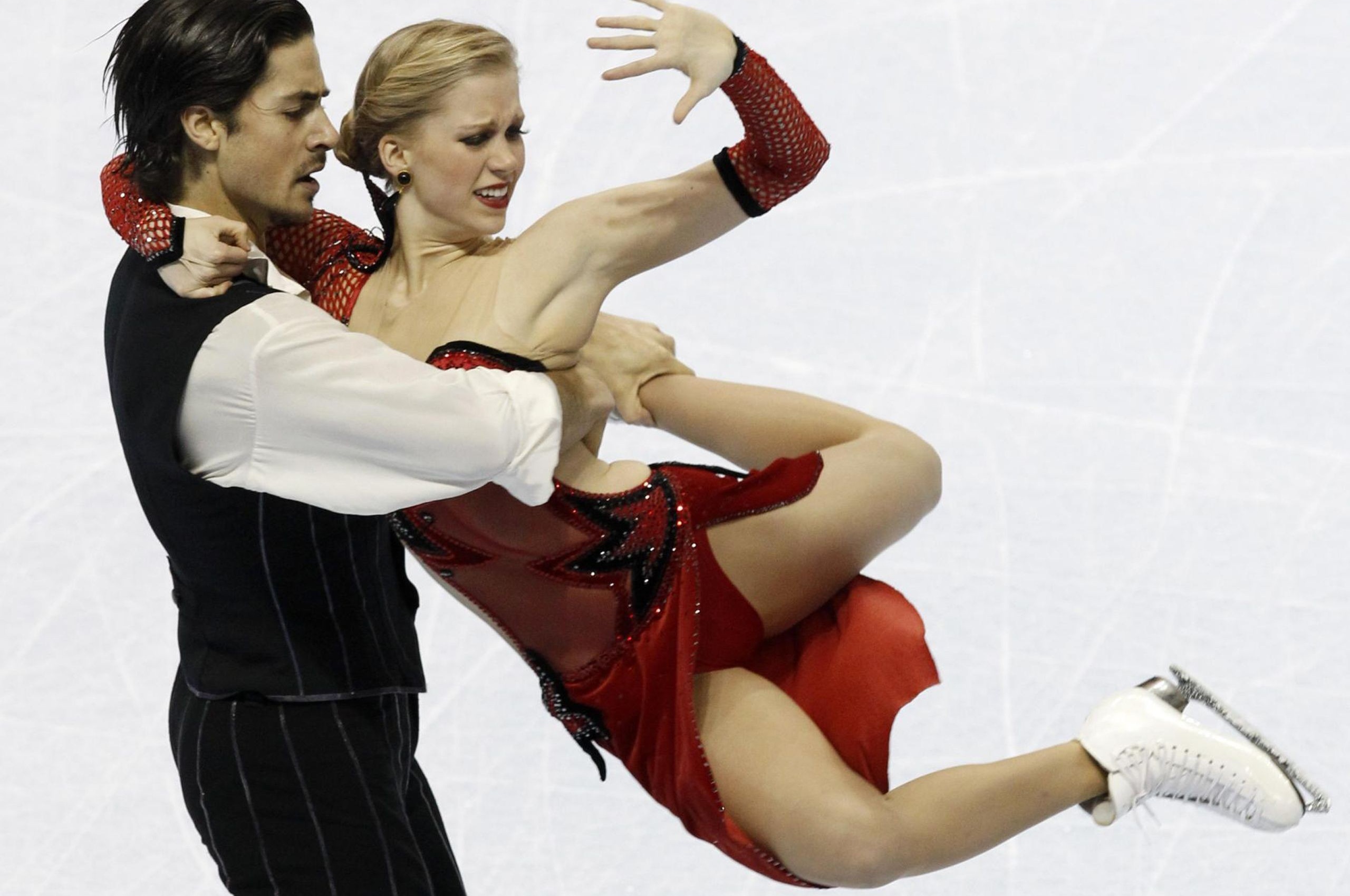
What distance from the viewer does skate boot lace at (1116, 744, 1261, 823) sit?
12.0 feet

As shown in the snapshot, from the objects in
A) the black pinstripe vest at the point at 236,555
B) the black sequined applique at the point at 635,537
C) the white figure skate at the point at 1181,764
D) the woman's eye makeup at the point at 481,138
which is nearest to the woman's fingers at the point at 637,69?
the woman's eye makeup at the point at 481,138

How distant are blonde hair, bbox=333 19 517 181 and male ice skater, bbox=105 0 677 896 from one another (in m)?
0.12

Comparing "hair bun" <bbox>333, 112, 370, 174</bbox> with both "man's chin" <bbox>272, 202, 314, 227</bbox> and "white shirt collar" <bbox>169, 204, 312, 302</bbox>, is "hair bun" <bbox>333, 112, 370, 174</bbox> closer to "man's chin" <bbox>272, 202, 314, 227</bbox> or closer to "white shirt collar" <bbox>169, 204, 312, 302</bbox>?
"man's chin" <bbox>272, 202, 314, 227</bbox>

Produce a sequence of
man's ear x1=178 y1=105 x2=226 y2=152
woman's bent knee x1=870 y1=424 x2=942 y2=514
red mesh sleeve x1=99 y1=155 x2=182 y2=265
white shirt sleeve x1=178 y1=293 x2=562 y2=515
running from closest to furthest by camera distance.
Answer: white shirt sleeve x1=178 y1=293 x2=562 y2=515
red mesh sleeve x1=99 y1=155 x2=182 y2=265
man's ear x1=178 y1=105 x2=226 y2=152
woman's bent knee x1=870 y1=424 x2=942 y2=514

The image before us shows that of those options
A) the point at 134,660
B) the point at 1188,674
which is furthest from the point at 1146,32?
the point at 134,660

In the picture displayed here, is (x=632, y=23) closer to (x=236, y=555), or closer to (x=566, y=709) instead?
(x=236, y=555)

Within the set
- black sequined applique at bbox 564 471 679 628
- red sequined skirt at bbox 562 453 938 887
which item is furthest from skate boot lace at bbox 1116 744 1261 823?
black sequined applique at bbox 564 471 679 628

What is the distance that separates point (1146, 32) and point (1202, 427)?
146 cm

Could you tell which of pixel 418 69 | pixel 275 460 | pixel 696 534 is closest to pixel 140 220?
pixel 275 460

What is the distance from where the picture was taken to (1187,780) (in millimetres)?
3729

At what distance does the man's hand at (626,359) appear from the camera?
12.2ft

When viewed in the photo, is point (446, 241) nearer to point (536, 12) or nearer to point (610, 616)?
point (610, 616)

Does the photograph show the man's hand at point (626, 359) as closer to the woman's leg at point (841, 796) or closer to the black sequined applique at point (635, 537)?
the black sequined applique at point (635, 537)

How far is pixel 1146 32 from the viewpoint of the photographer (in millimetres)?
5715
